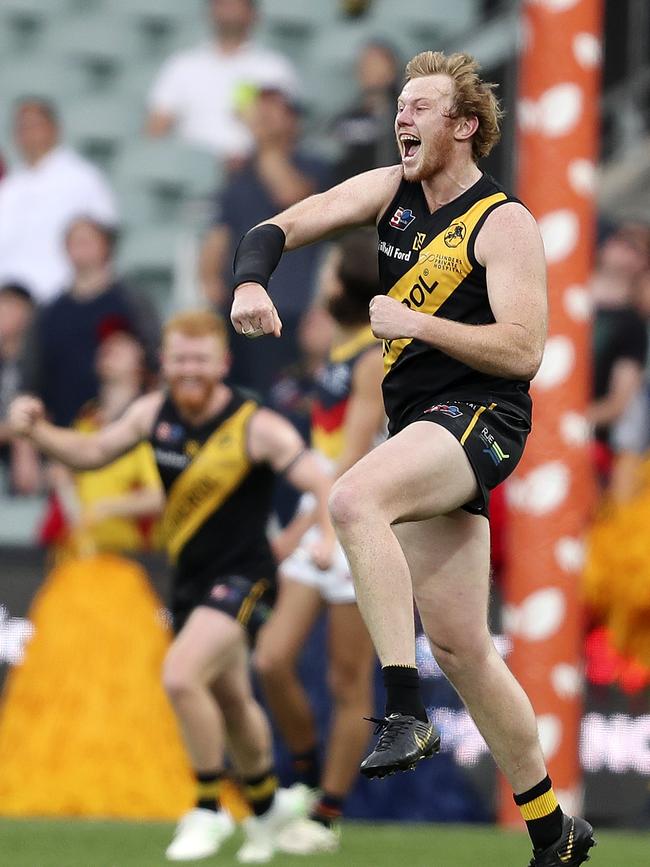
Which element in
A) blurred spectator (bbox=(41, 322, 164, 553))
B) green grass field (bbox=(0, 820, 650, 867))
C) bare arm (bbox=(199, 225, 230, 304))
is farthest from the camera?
bare arm (bbox=(199, 225, 230, 304))

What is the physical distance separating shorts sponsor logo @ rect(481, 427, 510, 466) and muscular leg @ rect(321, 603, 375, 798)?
2621 mm

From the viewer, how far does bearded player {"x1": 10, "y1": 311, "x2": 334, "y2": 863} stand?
697 cm

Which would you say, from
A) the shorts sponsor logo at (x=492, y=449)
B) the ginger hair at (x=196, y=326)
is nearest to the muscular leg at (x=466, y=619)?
the shorts sponsor logo at (x=492, y=449)

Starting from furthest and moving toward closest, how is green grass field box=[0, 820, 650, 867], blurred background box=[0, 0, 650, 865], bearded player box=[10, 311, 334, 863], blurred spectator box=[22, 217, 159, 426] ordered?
blurred spectator box=[22, 217, 159, 426] < blurred background box=[0, 0, 650, 865] < bearded player box=[10, 311, 334, 863] < green grass field box=[0, 820, 650, 867]

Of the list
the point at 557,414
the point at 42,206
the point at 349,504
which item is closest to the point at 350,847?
the point at 557,414

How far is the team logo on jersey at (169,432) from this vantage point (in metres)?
7.29

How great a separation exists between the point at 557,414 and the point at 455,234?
129 inches

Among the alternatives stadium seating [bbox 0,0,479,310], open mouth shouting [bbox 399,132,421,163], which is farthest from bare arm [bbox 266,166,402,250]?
stadium seating [bbox 0,0,479,310]

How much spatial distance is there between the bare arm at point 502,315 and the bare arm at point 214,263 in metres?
5.56

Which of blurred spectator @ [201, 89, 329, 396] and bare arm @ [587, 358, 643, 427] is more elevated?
blurred spectator @ [201, 89, 329, 396]

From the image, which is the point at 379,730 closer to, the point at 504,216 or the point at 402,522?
the point at 402,522

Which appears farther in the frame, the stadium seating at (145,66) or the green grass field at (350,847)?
the stadium seating at (145,66)

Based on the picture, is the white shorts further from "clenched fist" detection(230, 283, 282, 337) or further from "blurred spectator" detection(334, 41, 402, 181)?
"blurred spectator" detection(334, 41, 402, 181)

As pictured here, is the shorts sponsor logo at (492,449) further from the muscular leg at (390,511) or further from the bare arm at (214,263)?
the bare arm at (214,263)
